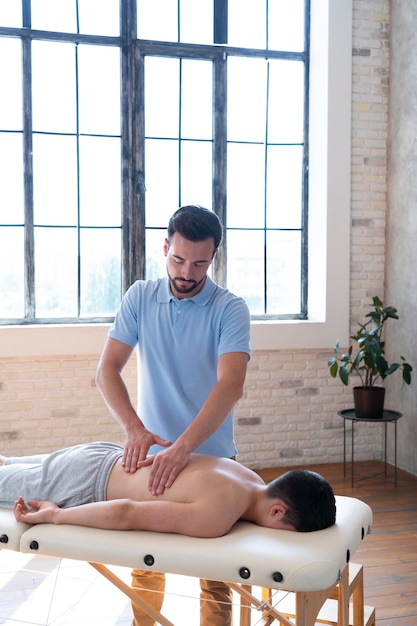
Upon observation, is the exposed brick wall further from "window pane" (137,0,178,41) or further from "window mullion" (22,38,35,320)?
"window pane" (137,0,178,41)

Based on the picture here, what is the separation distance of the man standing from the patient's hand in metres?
0.26

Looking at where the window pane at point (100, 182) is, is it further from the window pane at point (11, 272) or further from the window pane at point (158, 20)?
the window pane at point (158, 20)

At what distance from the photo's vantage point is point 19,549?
1.86m

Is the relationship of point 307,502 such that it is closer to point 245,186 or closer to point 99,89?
point 245,186

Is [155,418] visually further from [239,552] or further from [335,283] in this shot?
[335,283]

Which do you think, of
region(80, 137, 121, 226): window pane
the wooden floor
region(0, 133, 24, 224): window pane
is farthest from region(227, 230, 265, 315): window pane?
region(0, 133, 24, 224): window pane

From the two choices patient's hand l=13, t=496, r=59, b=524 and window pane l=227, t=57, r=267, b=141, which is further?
window pane l=227, t=57, r=267, b=141

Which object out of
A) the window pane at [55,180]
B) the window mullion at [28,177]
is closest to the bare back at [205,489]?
the window mullion at [28,177]

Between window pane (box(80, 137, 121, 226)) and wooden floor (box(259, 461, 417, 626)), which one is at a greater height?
window pane (box(80, 137, 121, 226))

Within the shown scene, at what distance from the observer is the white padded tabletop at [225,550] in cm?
168

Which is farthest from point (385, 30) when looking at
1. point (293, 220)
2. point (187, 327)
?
point (187, 327)

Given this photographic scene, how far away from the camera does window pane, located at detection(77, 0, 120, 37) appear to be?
14.6 feet

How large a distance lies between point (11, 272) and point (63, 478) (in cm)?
261

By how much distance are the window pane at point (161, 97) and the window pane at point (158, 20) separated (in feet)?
0.46
